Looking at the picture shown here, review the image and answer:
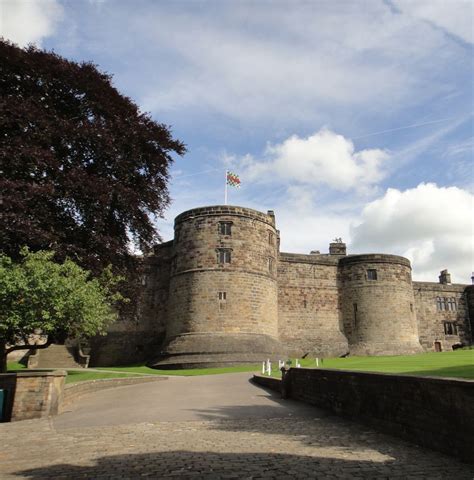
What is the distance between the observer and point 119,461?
6445 mm

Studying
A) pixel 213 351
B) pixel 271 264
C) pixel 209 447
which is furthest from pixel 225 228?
pixel 209 447

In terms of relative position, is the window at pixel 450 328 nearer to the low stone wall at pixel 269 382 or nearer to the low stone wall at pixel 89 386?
the low stone wall at pixel 269 382

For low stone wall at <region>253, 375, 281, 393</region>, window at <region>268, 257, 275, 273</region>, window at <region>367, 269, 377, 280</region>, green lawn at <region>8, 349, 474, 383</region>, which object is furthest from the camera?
window at <region>367, 269, 377, 280</region>

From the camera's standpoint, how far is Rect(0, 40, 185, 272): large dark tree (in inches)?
671

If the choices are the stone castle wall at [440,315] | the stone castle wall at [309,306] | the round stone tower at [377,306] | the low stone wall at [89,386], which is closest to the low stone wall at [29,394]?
the low stone wall at [89,386]

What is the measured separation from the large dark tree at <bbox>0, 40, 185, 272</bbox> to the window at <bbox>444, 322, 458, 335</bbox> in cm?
3866

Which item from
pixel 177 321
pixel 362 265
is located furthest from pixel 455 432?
pixel 362 265

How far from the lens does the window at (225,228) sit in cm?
3391

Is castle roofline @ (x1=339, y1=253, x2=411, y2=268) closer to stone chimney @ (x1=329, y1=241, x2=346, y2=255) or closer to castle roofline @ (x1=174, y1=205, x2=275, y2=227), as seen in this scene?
stone chimney @ (x1=329, y1=241, x2=346, y2=255)

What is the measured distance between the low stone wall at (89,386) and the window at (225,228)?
13870 mm

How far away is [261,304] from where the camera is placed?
110 ft

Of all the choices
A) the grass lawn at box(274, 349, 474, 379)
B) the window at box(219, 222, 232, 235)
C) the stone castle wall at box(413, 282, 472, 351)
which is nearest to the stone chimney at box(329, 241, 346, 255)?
the stone castle wall at box(413, 282, 472, 351)

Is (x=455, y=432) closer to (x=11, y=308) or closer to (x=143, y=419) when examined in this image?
(x=143, y=419)

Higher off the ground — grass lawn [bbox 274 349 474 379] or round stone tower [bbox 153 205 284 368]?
round stone tower [bbox 153 205 284 368]
